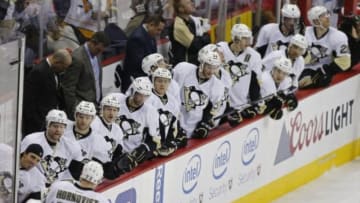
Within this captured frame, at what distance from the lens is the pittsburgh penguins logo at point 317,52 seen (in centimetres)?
1265

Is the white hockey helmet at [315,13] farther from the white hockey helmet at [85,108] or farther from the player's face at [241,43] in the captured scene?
the white hockey helmet at [85,108]

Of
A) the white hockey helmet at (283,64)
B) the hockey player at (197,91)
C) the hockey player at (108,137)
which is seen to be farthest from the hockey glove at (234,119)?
the hockey player at (108,137)

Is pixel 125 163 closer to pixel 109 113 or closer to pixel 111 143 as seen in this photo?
pixel 111 143

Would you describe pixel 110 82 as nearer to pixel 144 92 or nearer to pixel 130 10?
pixel 130 10

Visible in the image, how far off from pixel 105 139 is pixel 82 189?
3.16ft

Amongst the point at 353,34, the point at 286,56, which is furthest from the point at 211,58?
the point at 353,34

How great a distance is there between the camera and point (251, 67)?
11328 mm

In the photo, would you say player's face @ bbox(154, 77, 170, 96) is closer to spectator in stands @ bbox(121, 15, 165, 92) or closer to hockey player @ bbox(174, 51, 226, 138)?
hockey player @ bbox(174, 51, 226, 138)

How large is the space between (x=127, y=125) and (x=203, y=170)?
33.6 inches

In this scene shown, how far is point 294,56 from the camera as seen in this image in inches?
468

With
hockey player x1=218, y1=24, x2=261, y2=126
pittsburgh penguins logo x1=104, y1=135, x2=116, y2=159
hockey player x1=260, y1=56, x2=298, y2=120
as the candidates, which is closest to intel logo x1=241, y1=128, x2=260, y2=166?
hockey player x1=260, y1=56, x2=298, y2=120

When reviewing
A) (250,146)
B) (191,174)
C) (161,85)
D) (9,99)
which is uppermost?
(9,99)

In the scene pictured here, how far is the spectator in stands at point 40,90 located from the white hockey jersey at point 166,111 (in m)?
0.75

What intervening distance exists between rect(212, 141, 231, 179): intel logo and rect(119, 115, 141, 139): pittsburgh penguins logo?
0.93 metres
